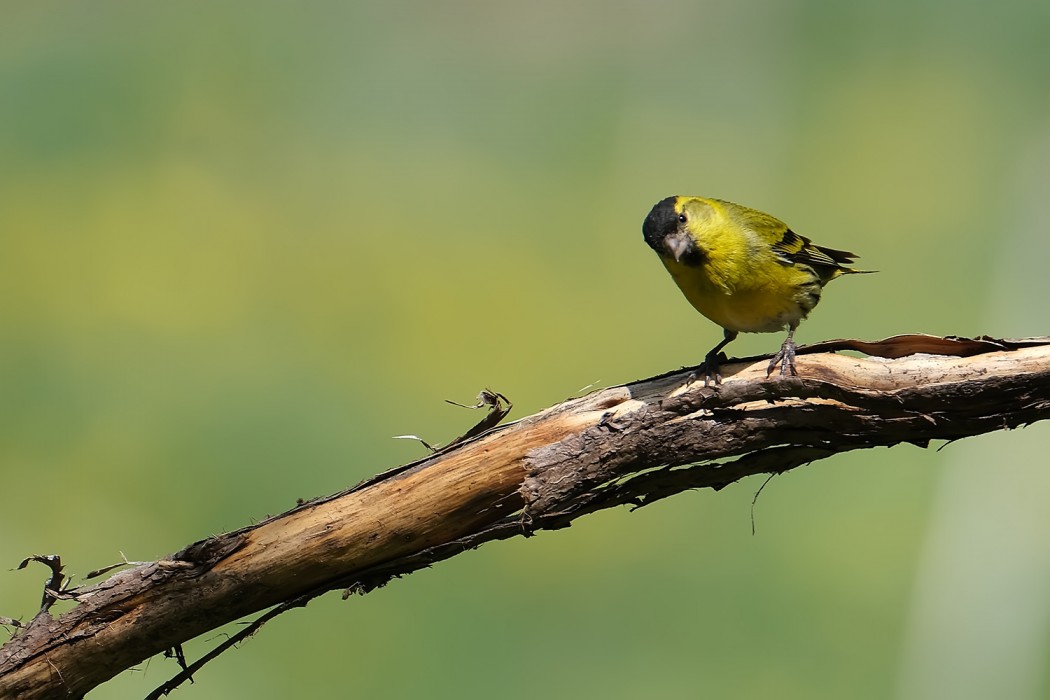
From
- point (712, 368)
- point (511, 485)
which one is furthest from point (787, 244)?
point (511, 485)

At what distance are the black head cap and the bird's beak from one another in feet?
0.08

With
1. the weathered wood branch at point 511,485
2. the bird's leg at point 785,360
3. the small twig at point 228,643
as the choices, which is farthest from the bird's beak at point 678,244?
the small twig at point 228,643

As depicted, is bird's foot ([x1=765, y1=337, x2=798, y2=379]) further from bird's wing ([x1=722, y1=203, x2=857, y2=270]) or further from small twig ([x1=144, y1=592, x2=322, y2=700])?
small twig ([x1=144, y1=592, x2=322, y2=700])

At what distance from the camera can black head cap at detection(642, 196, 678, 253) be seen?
13.2 feet

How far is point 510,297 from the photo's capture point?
23.1 ft

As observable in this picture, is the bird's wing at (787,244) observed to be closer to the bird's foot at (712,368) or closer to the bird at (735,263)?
the bird at (735,263)

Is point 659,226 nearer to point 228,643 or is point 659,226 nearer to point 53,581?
point 228,643

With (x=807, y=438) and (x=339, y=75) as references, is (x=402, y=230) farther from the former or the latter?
(x=807, y=438)

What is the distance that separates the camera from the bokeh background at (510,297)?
5.98 meters

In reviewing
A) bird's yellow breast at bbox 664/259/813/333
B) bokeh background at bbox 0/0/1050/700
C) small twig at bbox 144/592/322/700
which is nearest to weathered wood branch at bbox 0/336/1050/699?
small twig at bbox 144/592/322/700

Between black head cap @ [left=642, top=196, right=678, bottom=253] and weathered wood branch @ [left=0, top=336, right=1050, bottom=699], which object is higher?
black head cap @ [left=642, top=196, right=678, bottom=253]

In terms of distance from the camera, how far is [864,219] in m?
6.89

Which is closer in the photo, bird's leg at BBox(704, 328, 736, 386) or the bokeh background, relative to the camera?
bird's leg at BBox(704, 328, 736, 386)

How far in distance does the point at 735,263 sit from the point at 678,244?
0.26m
